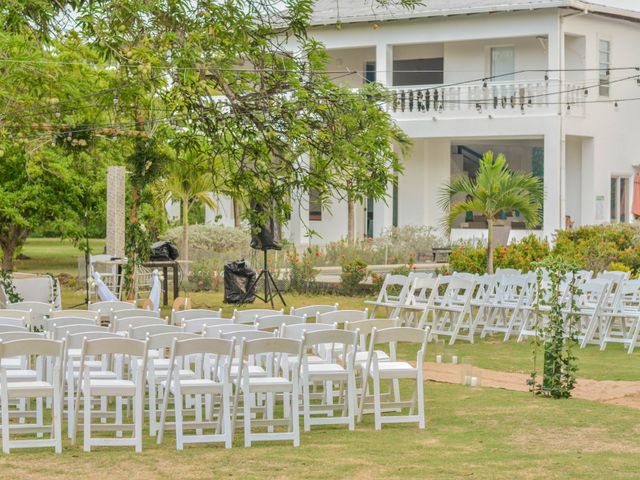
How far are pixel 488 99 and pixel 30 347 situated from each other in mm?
23751

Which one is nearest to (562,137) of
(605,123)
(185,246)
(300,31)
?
(605,123)

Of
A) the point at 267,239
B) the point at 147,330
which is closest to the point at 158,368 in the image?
the point at 147,330

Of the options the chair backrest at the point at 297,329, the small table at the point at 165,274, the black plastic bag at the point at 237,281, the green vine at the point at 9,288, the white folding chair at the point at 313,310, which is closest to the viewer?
the chair backrest at the point at 297,329

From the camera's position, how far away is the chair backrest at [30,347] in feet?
30.9

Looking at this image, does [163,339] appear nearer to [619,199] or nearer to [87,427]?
[87,427]

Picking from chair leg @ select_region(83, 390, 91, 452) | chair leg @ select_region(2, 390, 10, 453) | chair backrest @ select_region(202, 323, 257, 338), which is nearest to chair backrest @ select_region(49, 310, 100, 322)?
chair backrest @ select_region(202, 323, 257, 338)

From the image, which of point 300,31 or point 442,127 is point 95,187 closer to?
point 442,127

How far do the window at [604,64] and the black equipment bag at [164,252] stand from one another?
13.7 m

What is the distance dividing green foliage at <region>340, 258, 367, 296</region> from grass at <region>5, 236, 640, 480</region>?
1220cm

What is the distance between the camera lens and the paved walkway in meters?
12.7

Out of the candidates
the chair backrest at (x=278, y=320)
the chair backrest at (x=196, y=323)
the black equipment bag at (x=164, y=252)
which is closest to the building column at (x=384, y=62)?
the black equipment bag at (x=164, y=252)

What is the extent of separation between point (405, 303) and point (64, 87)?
22.0 feet

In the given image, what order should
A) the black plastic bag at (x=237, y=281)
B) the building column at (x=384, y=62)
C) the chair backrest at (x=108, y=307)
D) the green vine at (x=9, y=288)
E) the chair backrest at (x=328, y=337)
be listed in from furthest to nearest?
1. the building column at (x=384, y=62)
2. the black plastic bag at (x=237, y=281)
3. the green vine at (x=9, y=288)
4. the chair backrest at (x=108, y=307)
5. the chair backrest at (x=328, y=337)

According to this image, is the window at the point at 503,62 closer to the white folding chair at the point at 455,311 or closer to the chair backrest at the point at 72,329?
the white folding chair at the point at 455,311
